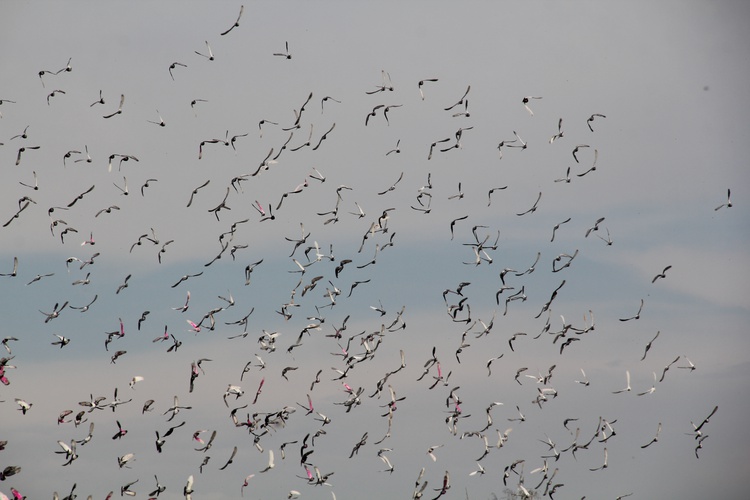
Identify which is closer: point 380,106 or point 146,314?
point 380,106

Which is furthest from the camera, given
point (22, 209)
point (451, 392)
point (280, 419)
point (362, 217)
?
point (451, 392)

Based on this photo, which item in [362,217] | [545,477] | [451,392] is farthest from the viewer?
[545,477]

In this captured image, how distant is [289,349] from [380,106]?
51.7 ft

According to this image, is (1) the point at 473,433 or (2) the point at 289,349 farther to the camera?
(1) the point at 473,433

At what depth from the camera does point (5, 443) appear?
59688 mm

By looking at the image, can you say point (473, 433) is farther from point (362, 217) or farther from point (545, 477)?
point (362, 217)

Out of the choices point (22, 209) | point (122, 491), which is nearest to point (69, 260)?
point (22, 209)

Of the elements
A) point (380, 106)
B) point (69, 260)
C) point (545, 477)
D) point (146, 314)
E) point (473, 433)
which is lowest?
point (545, 477)

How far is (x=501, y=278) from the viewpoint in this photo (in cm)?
6744

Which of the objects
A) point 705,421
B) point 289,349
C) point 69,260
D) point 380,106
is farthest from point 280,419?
point 705,421

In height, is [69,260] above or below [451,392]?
above

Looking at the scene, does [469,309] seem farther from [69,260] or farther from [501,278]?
[69,260]

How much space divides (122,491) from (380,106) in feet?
97.4

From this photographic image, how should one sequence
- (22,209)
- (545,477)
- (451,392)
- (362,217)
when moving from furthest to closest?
(545,477)
(451,392)
(22,209)
(362,217)
